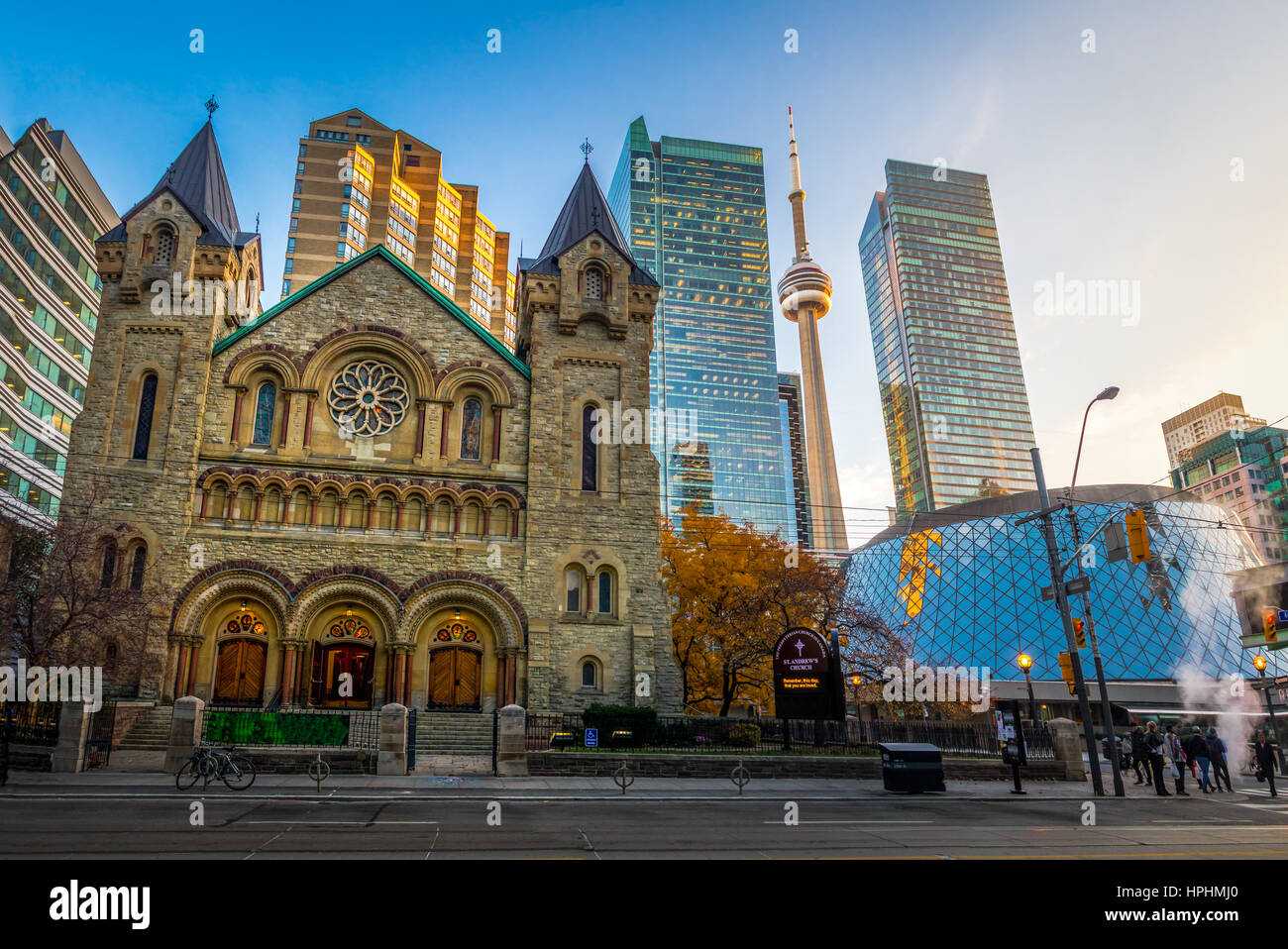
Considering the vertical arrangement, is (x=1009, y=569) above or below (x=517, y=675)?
above

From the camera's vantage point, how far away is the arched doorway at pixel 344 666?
103 ft

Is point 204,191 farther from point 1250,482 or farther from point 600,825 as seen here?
point 1250,482

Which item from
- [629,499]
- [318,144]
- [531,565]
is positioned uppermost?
[318,144]

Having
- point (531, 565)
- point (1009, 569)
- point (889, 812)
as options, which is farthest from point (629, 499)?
point (1009, 569)

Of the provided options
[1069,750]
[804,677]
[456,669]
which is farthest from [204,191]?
[1069,750]

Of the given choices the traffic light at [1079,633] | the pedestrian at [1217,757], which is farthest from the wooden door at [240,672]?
the pedestrian at [1217,757]

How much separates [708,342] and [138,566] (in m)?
161

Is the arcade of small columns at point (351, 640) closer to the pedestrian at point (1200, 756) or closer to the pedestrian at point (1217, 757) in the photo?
the pedestrian at point (1200, 756)

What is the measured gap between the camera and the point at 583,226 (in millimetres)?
39250
